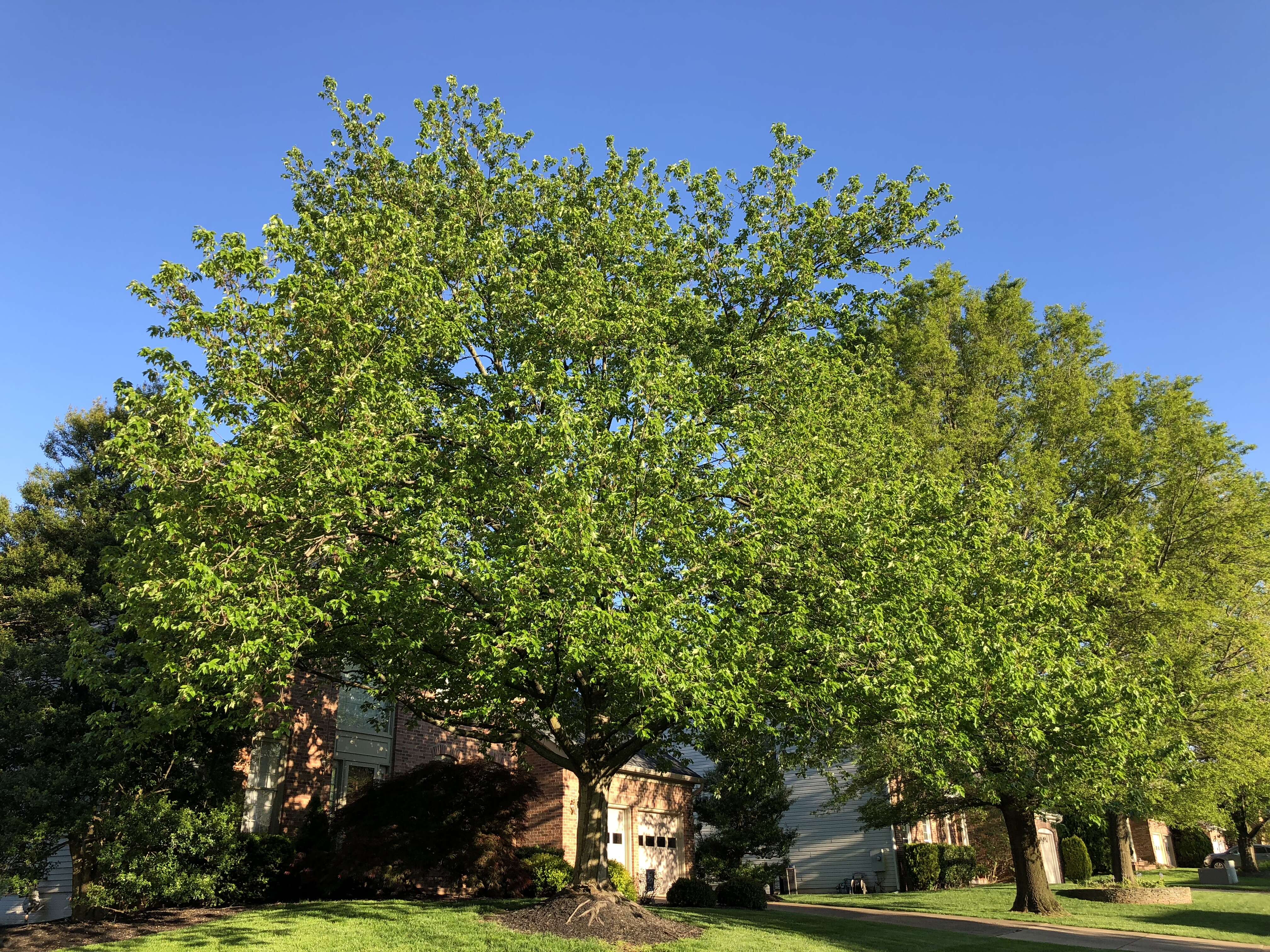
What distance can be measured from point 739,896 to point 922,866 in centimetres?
1526

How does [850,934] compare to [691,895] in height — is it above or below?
below

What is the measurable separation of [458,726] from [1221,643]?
21.4m

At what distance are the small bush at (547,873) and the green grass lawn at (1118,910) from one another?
10005 millimetres

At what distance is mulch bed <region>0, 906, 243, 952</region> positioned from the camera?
13.7 metres

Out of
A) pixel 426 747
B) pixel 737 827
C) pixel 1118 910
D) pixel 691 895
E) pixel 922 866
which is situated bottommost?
pixel 1118 910

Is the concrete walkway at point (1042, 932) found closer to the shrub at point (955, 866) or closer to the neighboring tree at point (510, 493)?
the neighboring tree at point (510, 493)

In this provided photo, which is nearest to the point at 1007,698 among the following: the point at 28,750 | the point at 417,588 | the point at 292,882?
the point at 417,588

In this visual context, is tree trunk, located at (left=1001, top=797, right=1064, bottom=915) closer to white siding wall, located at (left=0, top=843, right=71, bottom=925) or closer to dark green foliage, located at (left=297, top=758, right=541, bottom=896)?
dark green foliage, located at (left=297, top=758, right=541, bottom=896)

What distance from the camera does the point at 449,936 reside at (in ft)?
43.2

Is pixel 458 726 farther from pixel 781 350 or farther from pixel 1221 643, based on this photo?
pixel 1221 643

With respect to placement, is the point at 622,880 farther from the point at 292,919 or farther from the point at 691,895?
the point at 292,919

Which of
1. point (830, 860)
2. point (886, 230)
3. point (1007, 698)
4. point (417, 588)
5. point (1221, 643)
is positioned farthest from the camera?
point (830, 860)

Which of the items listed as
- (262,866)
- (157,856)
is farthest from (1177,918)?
(157,856)

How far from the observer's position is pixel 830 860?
113ft
